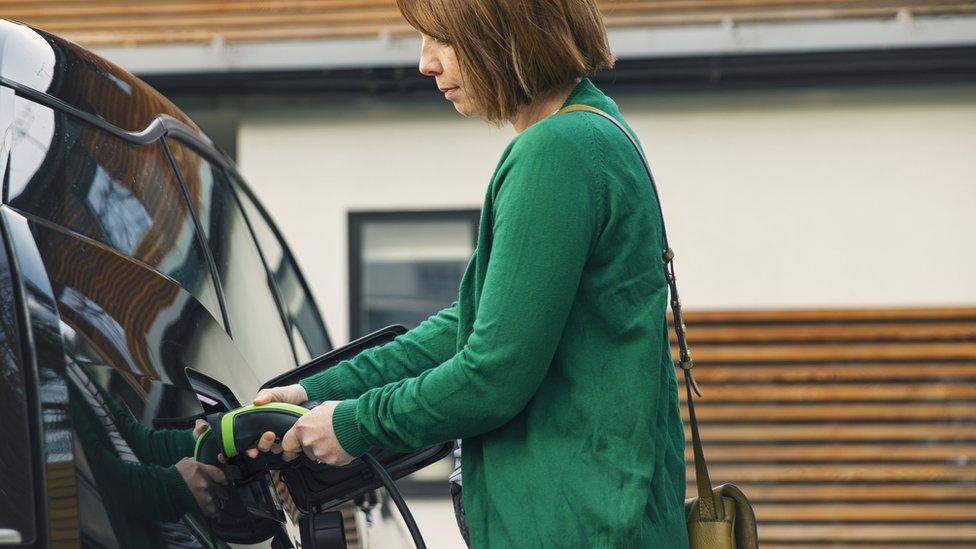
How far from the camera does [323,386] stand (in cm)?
228

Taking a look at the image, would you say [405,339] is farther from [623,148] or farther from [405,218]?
[405,218]

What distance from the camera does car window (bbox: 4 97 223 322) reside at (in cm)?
191

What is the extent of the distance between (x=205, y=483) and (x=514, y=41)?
2.46 ft

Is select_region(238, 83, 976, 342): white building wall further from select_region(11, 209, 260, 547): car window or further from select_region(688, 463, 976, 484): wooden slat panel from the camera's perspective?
select_region(11, 209, 260, 547): car window

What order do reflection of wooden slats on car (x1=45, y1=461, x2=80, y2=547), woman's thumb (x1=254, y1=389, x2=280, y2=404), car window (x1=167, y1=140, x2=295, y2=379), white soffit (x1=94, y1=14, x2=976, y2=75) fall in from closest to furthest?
reflection of wooden slats on car (x1=45, y1=461, x2=80, y2=547) → woman's thumb (x1=254, y1=389, x2=280, y2=404) → car window (x1=167, y1=140, x2=295, y2=379) → white soffit (x1=94, y1=14, x2=976, y2=75)

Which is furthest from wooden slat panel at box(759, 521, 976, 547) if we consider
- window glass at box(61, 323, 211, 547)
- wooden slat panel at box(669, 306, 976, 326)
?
window glass at box(61, 323, 211, 547)

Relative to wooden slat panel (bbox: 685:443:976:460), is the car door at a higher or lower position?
higher

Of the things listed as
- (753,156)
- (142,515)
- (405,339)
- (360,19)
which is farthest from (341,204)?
(142,515)

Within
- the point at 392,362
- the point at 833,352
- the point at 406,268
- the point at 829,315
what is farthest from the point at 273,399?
the point at 833,352

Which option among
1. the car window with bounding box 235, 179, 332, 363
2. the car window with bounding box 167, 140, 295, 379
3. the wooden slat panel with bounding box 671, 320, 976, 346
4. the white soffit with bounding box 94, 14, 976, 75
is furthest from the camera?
the wooden slat panel with bounding box 671, 320, 976, 346

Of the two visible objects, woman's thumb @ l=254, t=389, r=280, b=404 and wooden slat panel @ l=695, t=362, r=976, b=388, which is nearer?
woman's thumb @ l=254, t=389, r=280, b=404

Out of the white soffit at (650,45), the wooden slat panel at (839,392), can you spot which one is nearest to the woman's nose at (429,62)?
the white soffit at (650,45)

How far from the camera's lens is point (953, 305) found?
781 centimetres

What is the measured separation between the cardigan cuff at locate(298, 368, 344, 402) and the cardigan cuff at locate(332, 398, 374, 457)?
0.30m
